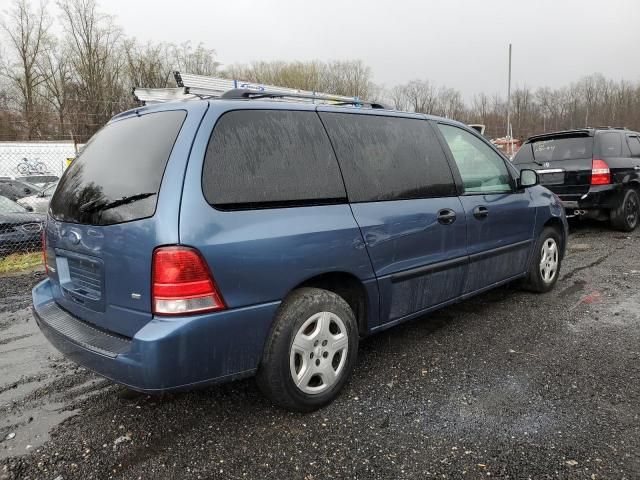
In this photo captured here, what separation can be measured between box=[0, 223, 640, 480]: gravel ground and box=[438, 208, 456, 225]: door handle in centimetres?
96

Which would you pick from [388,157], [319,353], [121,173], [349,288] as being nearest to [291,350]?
[319,353]

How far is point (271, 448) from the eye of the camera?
7.85ft

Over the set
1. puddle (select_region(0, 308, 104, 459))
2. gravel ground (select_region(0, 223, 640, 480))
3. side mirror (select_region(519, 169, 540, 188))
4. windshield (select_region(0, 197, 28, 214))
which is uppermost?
side mirror (select_region(519, 169, 540, 188))

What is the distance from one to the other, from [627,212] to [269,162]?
25.7ft

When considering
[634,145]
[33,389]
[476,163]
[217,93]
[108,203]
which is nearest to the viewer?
[108,203]

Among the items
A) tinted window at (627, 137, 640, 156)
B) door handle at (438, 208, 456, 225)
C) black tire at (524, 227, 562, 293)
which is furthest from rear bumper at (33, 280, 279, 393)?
tinted window at (627, 137, 640, 156)

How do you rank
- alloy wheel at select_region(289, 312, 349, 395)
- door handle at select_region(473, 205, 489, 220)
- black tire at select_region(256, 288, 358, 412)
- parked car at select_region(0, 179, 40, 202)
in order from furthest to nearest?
1. parked car at select_region(0, 179, 40, 202)
2. door handle at select_region(473, 205, 489, 220)
3. alloy wheel at select_region(289, 312, 349, 395)
4. black tire at select_region(256, 288, 358, 412)

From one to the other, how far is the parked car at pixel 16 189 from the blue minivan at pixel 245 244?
12630 mm

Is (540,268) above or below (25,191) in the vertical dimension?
below

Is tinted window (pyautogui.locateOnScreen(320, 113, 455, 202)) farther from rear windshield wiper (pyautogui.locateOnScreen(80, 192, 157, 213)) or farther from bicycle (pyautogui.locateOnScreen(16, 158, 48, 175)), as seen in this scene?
bicycle (pyautogui.locateOnScreen(16, 158, 48, 175))

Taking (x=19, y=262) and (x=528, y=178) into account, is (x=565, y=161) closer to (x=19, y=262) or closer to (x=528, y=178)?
(x=528, y=178)

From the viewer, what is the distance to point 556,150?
8.06m

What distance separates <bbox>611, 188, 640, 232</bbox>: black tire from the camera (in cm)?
800

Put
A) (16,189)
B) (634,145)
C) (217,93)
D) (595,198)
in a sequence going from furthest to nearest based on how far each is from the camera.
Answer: (16,189), (634,145), (595,198), (217,93)
